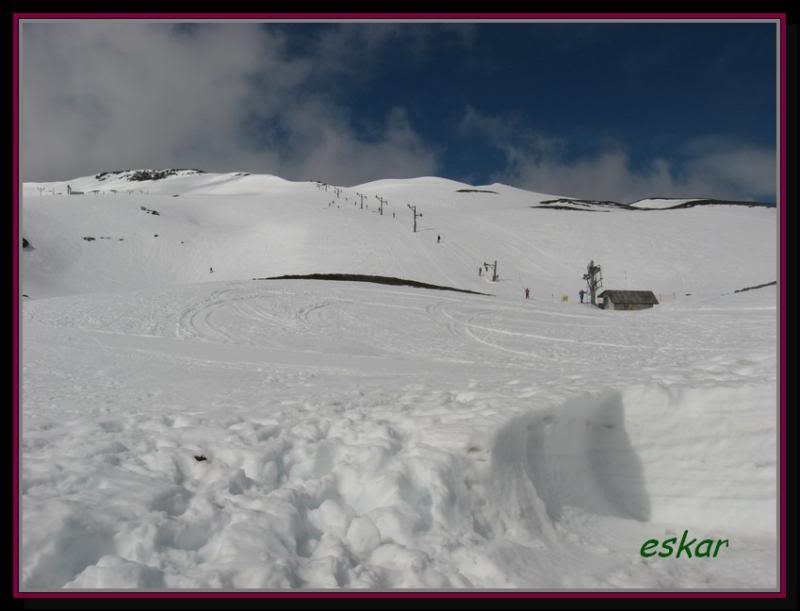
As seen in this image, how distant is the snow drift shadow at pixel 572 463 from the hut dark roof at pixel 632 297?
108 ft

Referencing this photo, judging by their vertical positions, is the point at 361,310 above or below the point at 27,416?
above

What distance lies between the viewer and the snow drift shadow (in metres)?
4.37

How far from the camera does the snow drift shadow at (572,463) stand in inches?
172

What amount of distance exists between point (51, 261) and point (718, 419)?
48552 mm

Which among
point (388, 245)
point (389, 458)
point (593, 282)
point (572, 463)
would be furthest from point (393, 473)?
point (388, 245)

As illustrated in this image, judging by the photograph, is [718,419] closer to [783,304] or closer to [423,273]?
[783,304]

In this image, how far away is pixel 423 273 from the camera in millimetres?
41406

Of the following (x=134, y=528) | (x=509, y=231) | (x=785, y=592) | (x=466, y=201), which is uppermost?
(x=466, y=201)

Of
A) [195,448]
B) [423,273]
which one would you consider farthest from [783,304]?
[423,273]

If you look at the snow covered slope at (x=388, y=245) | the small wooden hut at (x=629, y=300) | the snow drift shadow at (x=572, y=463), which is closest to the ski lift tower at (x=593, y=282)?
the snow covered slope at (x=388, y=245)

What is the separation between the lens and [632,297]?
3541 cm

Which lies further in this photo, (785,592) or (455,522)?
(455,522)

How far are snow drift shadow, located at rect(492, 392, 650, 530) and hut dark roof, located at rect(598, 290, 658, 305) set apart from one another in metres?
32.9

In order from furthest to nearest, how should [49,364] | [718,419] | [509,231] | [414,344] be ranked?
1. [509,231]
2. [414,344]
3. [49,364]
4. [718,419]
